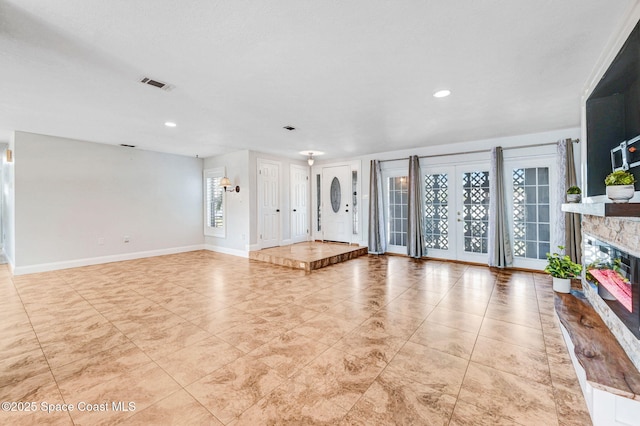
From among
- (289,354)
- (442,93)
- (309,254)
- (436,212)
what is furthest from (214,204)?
(442,93)

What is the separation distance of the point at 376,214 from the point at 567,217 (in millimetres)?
A: 3514

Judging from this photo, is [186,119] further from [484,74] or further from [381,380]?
[381,380]

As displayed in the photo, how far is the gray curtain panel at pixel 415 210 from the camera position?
6.14m

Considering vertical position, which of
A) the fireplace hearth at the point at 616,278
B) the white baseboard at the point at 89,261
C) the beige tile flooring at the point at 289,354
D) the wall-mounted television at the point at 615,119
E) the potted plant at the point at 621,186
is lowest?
the beige tile flooring at the point at 289,354

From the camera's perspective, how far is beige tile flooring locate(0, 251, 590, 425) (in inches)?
66.8

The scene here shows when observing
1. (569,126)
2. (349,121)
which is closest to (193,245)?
(349,121)

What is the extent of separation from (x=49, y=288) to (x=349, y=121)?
17.3 ft

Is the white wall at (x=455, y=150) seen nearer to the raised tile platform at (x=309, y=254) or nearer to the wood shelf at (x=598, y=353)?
the raised tile platform at (x=309, y=254)

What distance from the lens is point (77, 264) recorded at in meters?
5.55

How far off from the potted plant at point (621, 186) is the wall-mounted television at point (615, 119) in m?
0.24

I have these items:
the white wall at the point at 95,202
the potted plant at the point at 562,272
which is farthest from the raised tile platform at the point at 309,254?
the potted plant at the point at 562,272

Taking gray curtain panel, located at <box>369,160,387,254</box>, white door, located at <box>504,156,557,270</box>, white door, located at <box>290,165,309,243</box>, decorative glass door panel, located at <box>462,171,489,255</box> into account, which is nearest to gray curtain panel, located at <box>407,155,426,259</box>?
gray curtain panel, located at <box>369,160,387,254</box>

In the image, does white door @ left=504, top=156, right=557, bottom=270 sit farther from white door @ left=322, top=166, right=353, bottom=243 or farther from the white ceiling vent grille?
the white ceiling vent grille

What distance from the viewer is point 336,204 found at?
7.65 meters
